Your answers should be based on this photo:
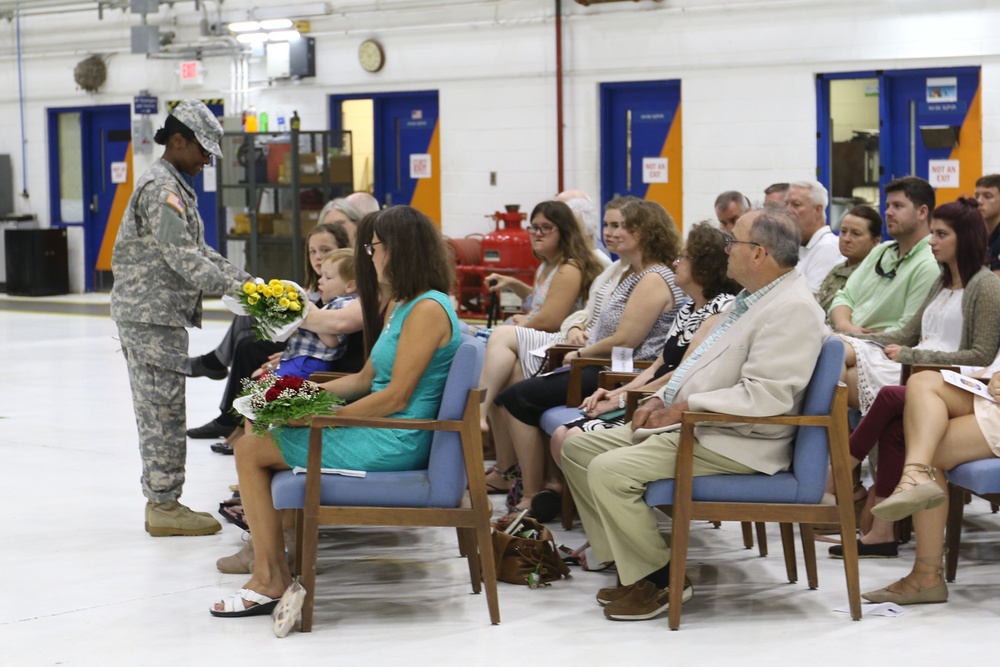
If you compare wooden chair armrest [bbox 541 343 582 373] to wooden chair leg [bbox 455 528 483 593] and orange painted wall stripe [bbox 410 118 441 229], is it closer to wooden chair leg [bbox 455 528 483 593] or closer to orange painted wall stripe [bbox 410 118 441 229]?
wooden chair leg [bbox 455 528 483 593]

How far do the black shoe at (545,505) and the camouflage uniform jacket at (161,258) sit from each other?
4.54ft

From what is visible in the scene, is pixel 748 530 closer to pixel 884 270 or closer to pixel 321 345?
pixel 884 270

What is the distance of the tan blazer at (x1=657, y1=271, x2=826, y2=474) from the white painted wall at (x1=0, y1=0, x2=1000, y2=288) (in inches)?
275

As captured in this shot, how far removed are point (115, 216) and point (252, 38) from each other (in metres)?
3.34

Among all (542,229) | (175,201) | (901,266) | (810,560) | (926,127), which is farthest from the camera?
(926,127)

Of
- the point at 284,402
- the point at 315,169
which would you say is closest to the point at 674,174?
the point at 315,169

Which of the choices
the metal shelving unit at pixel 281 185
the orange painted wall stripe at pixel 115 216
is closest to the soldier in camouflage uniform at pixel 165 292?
the metal shelving unit at pixel 281 185

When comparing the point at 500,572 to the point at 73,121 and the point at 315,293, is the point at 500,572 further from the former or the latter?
the point at 73,121

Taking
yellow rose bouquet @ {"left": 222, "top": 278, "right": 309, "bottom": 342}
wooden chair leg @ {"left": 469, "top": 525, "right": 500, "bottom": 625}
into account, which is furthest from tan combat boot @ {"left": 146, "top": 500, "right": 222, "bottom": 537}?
wooden chair leg @ {"left": 469, "top": 525, "right": 500, "bottom": 625}

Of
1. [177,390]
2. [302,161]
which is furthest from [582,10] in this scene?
[177,390]

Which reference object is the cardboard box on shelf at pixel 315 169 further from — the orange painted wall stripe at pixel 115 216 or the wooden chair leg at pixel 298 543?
the wooden chair leg at pixel 298 543

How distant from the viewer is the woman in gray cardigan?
4617mm

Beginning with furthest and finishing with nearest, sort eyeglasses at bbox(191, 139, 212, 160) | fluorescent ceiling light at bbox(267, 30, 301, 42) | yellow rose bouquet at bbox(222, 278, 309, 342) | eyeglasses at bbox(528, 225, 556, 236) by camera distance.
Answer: fluorescent ceiling light at bbox(267, 30, 301, 42) < eyeglasses at bbox(528, 225, 556, 236) < eyeglasses at bbox(191, 139, 212, 160) < yellow rose bouquet at bbox(222, 278, 309, 342)

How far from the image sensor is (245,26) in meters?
13.4
